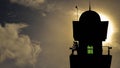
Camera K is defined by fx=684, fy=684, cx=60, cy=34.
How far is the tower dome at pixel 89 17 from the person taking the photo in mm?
86000

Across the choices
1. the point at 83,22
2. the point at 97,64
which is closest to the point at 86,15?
the point at 83,22

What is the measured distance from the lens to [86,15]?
86312mm

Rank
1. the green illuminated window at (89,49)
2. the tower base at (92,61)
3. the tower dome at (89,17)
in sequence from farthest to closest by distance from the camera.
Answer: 1. the green illuminated window at (89,49)
2. the tower dome at (89,17)
3. the tower base at (92,61)

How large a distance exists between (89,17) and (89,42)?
322 centimetres

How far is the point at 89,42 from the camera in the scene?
86.8 metres

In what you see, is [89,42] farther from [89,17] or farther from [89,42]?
[89,17]

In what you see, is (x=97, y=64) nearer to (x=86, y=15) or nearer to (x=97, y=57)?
(x=97, y=57)

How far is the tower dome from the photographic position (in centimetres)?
8600

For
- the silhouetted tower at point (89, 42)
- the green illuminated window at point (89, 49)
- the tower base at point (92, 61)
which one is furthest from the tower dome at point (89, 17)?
the tower base at point (92, 61)

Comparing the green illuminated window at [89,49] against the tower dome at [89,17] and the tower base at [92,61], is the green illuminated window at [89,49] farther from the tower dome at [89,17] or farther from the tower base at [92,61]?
the tower dome at [89,17]

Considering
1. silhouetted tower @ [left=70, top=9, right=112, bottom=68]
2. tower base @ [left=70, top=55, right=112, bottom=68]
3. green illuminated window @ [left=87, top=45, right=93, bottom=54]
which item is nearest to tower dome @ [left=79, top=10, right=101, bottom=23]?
silhouetted tower @ [left=70, top=9, right=112, bottom=68]

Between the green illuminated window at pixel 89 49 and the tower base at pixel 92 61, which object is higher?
the green illuminated window at pixel 89 49

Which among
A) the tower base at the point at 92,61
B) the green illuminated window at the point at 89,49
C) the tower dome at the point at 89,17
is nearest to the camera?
the tower base at the point at 92,61

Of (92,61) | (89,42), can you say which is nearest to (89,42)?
(89,42)
